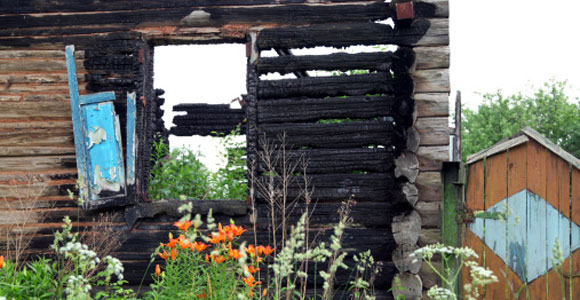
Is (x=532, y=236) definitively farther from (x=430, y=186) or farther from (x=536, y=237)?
(x=430, y=186)

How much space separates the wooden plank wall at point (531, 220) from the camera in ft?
14.8

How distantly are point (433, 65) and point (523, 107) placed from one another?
17.5 meters

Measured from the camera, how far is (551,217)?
15.1 ft

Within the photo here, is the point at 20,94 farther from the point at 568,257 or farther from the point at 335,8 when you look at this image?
the point at 568,257

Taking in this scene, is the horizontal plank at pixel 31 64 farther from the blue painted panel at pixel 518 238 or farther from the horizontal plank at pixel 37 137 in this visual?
the blue painted panel at pixel 518 238

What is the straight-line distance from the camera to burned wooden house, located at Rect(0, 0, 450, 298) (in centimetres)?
555

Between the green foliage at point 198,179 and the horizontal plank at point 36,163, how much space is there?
1.08 meters

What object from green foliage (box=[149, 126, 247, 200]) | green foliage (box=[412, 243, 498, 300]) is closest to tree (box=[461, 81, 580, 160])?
green foliage (box=[149, 126, 247, 200])

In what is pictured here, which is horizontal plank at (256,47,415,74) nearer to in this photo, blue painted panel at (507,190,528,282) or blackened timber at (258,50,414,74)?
blackened timber at (258,50,414,74)

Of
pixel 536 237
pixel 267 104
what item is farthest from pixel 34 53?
pixel 536 237

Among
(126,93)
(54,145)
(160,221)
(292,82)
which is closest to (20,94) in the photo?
(54,145)

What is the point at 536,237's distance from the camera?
470cm

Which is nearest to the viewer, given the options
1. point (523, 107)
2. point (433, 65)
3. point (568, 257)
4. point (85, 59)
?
point (568, 257)

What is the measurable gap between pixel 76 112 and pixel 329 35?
2756mm
